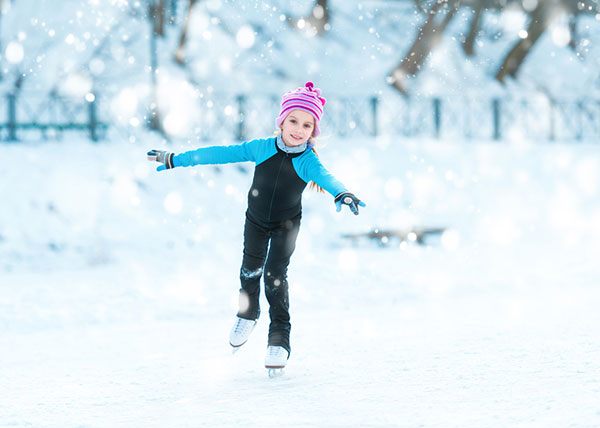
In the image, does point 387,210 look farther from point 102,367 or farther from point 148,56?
point 148,56

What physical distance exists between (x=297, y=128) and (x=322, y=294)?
3613 millimetres

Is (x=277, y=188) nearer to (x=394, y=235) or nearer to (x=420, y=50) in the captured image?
(x=394, y=235)

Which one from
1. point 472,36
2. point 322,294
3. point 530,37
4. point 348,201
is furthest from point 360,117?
point 348,201

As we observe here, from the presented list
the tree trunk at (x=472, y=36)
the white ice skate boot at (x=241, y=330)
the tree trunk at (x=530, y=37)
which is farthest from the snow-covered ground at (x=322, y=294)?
the tree trunk at (x=472, y=36)

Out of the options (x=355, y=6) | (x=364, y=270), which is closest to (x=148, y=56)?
(x=355, y=6)

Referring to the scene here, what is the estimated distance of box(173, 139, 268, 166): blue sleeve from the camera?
3.89 m

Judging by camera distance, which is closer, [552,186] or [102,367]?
[102,367]

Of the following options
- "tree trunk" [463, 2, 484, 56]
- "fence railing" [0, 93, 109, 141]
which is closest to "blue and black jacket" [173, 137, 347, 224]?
"fence railing" [0, 93, 109, 141]

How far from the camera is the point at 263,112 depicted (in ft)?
54.4

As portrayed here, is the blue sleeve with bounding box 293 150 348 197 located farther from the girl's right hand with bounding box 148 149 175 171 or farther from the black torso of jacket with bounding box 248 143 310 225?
the girl's right hand with bounding box 148 149 175 171

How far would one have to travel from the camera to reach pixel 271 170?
381 cm

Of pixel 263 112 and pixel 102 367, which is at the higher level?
pixel 263 112

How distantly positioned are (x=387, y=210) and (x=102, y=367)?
9.07m

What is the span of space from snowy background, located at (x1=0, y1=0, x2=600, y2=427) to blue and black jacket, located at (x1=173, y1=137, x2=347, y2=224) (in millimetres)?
868
